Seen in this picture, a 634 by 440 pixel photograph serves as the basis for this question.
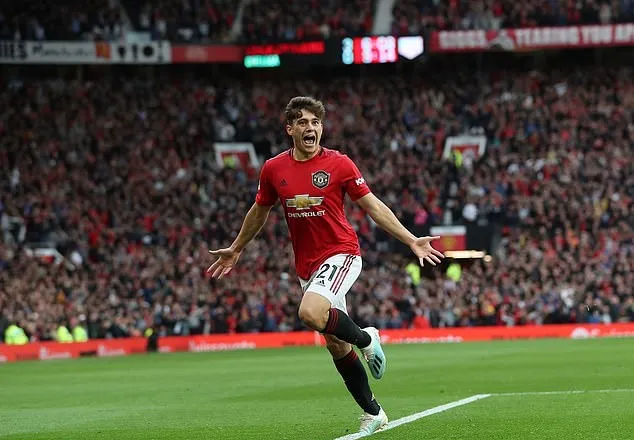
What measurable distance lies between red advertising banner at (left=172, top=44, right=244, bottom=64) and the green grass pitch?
761 inches

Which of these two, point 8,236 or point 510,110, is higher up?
point 510,110

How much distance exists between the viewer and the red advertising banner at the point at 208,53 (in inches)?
1859

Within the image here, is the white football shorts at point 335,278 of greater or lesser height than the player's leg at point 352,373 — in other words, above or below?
above

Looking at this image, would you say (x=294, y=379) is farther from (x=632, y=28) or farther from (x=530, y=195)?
(x=632, y=28)

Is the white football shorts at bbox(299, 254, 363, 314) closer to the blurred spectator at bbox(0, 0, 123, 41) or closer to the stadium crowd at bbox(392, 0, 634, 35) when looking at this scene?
the blurred spectator at bbox(0, 0, 123, 41)

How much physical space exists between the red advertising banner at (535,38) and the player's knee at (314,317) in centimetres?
3875

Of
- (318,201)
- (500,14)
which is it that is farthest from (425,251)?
(500,14)

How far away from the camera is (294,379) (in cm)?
2066

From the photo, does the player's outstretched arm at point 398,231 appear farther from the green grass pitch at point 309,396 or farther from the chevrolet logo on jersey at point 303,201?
the green grass pitch at point 309,396

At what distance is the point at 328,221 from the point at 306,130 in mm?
757

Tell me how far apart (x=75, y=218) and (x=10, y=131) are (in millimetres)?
5404

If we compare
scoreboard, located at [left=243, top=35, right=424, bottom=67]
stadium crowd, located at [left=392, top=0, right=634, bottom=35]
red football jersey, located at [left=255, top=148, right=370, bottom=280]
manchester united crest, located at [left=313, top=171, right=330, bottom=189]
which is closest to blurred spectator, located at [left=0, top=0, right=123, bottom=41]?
scoreboard, located at [left=243, top=35, right=424, bottom=67]

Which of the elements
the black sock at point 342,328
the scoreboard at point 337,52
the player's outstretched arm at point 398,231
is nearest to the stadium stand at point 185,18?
the scoreboard at point 337,52

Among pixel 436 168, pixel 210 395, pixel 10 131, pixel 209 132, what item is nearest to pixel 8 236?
pixel 10 131
